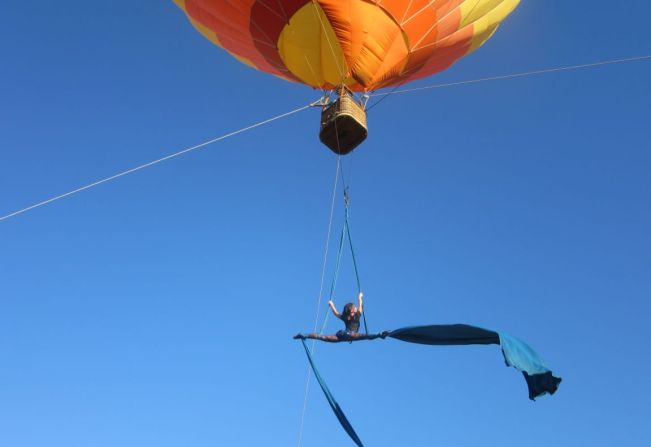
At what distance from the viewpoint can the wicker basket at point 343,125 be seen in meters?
8.84

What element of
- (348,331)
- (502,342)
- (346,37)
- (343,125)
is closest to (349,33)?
(346,37)

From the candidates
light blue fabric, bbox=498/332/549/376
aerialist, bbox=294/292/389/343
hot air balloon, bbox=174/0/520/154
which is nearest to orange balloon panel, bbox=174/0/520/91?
hot air balloon, bbox=174/0/520/154

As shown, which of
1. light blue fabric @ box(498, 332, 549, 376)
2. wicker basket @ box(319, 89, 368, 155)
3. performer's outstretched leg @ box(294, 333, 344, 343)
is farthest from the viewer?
wicker basket @ box(319, 89, 368, 155)

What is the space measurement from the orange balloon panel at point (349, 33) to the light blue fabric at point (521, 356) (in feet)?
13.8

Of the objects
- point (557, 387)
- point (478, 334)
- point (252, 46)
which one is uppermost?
point (252, 46)

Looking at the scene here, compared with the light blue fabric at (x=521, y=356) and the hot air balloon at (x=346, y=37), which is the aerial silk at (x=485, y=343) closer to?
the light blue fabric at (x=521, y=356)

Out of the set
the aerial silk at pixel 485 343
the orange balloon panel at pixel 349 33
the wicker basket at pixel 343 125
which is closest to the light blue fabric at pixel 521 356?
the aerial silk at pixel 485 343

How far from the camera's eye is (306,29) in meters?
9.15

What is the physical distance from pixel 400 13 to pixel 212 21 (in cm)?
272

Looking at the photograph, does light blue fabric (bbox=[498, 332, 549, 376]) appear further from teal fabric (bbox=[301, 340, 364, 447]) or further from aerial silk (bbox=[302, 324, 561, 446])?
teal fabric (bbox=[301, 340, 364, 447])

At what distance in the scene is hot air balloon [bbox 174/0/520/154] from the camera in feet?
29.2

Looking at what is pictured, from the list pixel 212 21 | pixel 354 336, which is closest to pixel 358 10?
pixel 212 21

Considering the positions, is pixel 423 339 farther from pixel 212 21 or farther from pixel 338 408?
pixel 212 21

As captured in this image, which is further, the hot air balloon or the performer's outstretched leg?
the hot air balloon
